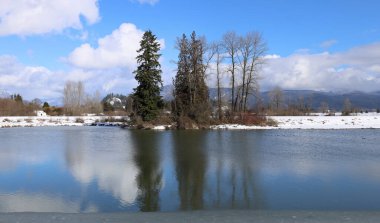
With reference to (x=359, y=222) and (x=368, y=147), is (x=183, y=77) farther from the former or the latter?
(x=359, y=222)

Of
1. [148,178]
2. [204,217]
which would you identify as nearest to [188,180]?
[148,178]

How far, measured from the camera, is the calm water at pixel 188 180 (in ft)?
33.0

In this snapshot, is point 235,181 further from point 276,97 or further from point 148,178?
point 276,97

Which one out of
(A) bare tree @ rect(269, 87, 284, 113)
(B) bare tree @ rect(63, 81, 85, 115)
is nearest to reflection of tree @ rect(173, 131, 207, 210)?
(A) bare tree @ rect(269, 87, 284, 113)

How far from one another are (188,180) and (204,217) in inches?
210

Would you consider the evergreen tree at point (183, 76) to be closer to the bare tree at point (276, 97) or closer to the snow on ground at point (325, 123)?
the snow on ground at point (325, 123)

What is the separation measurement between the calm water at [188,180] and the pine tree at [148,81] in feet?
77.7

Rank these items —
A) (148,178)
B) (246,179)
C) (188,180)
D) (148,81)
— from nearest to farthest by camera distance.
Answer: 1. (188,180)
2. (246,179)
3. (148,178)
4. (148,81)

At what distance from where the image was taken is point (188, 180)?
43.4 feet

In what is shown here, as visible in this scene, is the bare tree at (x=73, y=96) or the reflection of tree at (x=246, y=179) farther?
the bare tree at (x=73, y=96)

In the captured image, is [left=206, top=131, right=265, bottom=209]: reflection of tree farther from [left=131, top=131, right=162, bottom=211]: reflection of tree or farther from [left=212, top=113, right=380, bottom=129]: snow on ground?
[left=212, top=113, right=380, bottom=129]: snow on ground

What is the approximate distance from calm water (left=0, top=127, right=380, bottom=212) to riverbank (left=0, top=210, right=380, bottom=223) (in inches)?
48.8

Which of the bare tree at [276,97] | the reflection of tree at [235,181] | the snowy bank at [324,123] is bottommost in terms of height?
the reflection of tree at [235,181]

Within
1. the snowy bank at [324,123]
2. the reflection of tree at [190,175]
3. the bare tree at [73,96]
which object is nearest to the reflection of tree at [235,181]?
the reflection of tree at [190,175]
